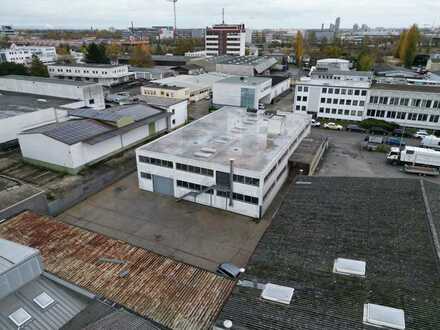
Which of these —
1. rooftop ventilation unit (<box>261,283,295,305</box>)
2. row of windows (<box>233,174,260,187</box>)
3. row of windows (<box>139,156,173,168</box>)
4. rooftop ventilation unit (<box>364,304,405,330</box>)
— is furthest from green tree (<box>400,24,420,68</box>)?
rooftop ventilation unit (<box>261,283,295,305</box>)

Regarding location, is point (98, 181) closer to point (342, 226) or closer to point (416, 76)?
point (342, 226)

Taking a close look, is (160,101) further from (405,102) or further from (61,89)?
(405,102)

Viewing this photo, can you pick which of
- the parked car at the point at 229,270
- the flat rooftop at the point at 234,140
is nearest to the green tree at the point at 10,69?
the flat rooftop at the point at 234,140

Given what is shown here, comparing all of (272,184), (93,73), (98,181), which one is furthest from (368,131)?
(93,73)

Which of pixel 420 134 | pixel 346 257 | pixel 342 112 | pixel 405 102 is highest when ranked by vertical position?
pixel 405 102

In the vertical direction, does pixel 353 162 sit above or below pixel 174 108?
below

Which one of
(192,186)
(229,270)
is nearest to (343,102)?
(192,186)

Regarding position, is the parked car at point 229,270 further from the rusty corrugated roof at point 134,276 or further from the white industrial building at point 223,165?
the white industrial building at point 223,165
